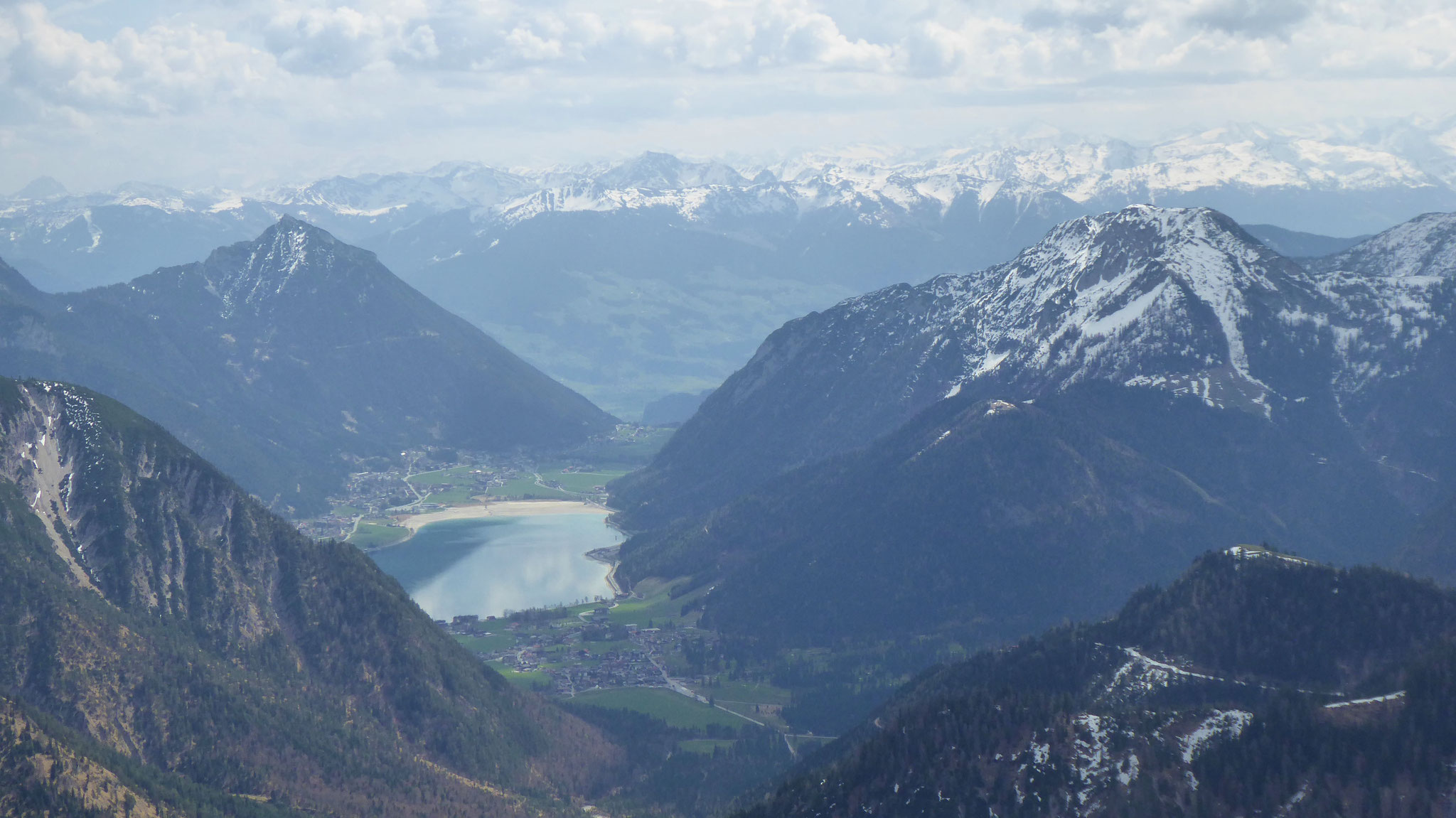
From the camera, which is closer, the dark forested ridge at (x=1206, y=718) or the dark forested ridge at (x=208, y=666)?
the dark forested ridge at (x=1206, y=718)

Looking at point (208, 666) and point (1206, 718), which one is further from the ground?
point (1206, 718)

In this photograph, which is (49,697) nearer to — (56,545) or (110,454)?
(56,545)

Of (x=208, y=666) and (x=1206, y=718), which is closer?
(x=1206, y=718)

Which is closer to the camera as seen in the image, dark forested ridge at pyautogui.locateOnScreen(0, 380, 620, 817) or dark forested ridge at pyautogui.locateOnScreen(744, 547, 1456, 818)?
dark forested ridge at pyautogui.locateOnScreen(744, 547, 1456, 818)

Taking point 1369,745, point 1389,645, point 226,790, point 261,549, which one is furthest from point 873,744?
point 261,549
